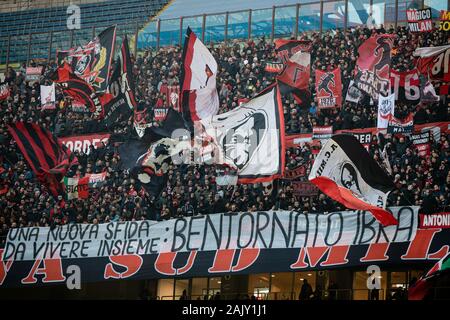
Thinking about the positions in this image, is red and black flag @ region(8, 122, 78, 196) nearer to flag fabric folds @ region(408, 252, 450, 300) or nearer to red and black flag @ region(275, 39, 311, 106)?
red and black flag @ region(275, 39, 311, 106)

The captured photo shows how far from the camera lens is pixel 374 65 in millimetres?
21219

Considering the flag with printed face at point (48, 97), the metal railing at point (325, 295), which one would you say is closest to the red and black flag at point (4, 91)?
the flag with printed face at point (48, 97)

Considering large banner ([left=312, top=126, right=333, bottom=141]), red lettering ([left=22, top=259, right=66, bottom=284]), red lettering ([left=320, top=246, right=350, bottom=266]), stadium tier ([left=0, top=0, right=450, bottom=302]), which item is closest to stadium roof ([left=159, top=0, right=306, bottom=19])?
stadium tier ([left=0, top=0, right=450, bottom=302])

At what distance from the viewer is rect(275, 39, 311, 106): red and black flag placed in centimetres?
2187

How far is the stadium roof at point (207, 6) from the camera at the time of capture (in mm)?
25750

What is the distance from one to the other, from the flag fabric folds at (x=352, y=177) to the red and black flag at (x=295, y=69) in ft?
13.2

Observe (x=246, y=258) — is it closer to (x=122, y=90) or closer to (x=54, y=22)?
(x=122, y=90)

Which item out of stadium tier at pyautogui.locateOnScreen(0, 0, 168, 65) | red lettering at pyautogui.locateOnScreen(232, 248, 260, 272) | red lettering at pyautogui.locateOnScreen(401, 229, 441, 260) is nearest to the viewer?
red lettering at pyautogui.locateOnScreen(401, 229, 441, 260)

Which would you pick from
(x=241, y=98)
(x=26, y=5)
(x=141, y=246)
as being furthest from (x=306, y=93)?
(x=26, y=5)

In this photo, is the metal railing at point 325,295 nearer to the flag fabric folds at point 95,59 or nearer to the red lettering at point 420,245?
the red lettering at point 420,245

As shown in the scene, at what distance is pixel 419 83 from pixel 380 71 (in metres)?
0.92

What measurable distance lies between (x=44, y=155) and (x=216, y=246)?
5.34 meters

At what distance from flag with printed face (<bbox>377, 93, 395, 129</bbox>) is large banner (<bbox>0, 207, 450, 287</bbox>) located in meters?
2.83

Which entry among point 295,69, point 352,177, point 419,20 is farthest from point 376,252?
point 419,20
